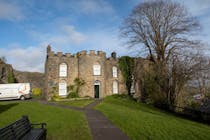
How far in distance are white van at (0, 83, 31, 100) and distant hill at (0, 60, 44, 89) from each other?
900 centimetres

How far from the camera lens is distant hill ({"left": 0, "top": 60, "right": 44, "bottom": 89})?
3152cm

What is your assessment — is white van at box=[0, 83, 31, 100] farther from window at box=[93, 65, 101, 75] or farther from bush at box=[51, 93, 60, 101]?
window at box=[93, 65, 101, 75]

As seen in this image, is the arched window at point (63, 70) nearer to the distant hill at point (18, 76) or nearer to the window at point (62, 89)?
the window at point (62, 89)

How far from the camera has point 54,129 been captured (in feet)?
25.3

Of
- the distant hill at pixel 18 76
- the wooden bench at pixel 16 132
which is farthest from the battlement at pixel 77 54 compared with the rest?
the wooden bench at pixel 16 132

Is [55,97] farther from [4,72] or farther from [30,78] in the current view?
[30,78]

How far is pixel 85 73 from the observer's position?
85.3 feet

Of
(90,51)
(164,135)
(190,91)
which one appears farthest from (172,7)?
(164,135)

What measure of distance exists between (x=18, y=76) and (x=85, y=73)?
66.2 feet

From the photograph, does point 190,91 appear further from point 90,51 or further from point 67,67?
point 67,67

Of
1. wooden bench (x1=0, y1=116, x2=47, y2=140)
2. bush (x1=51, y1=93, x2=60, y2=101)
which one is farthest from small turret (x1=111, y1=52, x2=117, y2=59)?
wooden bench (x1=0, y1=116, x2=47, y2=140)

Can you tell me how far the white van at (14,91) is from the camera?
23.0m

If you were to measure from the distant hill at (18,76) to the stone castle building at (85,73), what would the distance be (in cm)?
1118

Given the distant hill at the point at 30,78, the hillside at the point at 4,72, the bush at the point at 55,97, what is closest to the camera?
the bush at the point at 55,97
